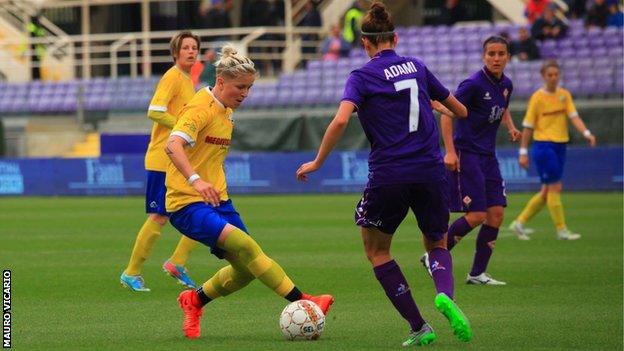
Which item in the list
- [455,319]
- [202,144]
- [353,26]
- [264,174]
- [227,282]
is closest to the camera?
[455,319]

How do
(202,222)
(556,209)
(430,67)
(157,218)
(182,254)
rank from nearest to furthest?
(202,222), (157,218), (182,254), (556,209), (430,67)

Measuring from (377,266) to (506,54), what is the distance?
415 cm

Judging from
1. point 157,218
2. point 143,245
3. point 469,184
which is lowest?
point 143,245

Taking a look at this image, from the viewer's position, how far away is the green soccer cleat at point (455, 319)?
8.16 m

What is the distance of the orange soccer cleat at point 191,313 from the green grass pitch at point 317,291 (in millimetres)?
113

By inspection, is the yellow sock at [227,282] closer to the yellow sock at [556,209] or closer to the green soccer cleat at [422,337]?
the green soccer cleat at [422,337]

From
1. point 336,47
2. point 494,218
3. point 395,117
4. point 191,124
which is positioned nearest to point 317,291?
point 494,218

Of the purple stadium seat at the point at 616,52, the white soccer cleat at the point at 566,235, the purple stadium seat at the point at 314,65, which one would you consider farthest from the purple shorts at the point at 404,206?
the purple stadium seat at the point at 314,65

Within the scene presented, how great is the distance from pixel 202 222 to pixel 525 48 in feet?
75.9

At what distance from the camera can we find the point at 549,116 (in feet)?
57.5

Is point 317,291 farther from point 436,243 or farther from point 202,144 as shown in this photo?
point 436,243

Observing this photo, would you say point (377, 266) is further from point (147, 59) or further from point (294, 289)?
point (147, 59)

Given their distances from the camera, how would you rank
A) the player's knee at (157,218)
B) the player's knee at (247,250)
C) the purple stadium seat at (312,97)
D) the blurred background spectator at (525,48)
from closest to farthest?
the player's knee at (247,250), the player's knee at (157,218), the blurred background spectator at (525,48), the purple stadium seat at (312,97)

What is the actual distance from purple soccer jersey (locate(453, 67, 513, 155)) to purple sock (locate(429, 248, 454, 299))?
361 cm
